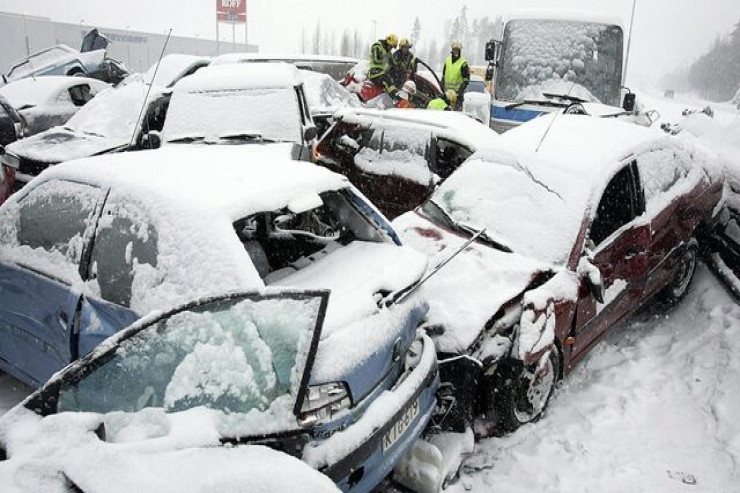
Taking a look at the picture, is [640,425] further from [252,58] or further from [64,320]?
[252,58]

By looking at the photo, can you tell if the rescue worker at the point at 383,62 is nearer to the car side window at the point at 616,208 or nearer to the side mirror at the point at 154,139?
the side mirror at the point at 154,139

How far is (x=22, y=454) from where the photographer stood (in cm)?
181

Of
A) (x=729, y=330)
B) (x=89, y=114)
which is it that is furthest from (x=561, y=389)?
(x=89, y=114)

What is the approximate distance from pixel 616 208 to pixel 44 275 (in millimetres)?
3998

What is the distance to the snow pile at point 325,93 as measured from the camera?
9.15 m

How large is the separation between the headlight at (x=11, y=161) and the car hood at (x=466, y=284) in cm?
527

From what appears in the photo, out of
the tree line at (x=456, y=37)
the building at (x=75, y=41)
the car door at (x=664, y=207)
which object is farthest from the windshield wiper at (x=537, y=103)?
the tree line at (x=456, y=37)

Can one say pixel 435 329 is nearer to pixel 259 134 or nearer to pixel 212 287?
pixel 212 287

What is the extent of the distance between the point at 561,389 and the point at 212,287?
2823 mm

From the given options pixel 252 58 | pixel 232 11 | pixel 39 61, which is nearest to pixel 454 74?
pixel 252 58

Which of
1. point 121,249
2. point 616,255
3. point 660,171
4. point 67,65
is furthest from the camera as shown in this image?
point 67,65

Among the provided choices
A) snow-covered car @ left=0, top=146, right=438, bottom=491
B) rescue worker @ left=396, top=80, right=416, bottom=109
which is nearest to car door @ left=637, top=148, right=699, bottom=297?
snow-covered car @ left=0, top=146, right=438, bottom=491

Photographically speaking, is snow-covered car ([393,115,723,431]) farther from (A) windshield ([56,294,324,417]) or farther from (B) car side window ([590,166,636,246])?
(A) windshield ([56,294,324,417])

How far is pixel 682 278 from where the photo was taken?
5.49m
